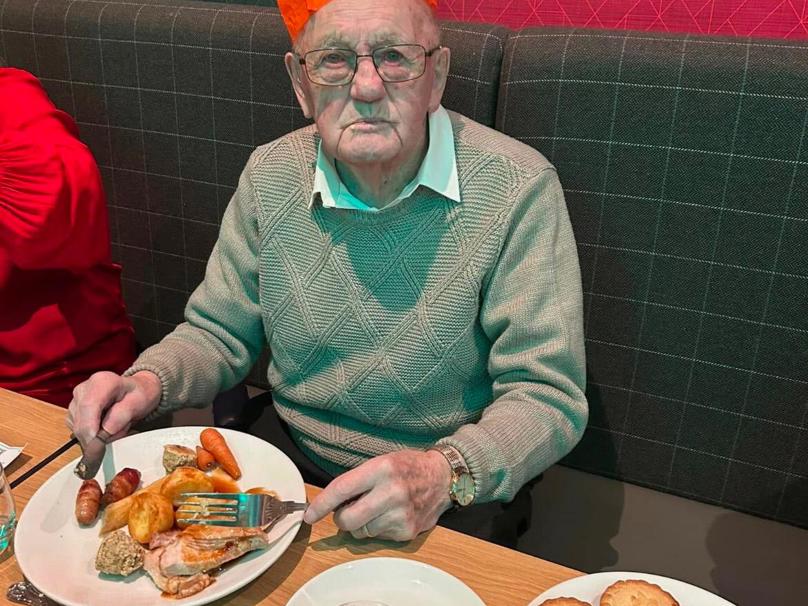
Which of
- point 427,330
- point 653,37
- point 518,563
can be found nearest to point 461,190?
point 427,330

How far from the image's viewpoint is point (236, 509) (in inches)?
35.7

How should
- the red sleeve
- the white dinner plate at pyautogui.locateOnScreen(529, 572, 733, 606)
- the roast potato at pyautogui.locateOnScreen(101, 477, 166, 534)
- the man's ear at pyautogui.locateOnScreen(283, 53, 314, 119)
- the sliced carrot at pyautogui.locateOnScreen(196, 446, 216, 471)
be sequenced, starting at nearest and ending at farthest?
the white dinner plate at pyautogui.locateOnScreen(529, 572, 733, 606), the roast potato at pyautogui.locateOnScreen(101, 477, 166, 534), the sliced carrot at pyautogui.locateOnScreen(196, 446, 216, 471), the man's ear at pyautogui.locateOnScreen(283, 53, 314, 119), the red sleeve

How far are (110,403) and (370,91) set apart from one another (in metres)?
0.60

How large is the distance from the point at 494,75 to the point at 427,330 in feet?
1.85

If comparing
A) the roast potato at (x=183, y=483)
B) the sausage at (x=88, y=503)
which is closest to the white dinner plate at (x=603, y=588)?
the roast potato at (x=183, y=483)

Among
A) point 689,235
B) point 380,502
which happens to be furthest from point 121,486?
point 689,235

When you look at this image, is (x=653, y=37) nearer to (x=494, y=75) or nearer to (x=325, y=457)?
(x=494, y=75)

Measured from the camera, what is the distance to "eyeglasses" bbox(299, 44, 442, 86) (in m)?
1.14

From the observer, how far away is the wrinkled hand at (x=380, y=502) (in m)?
0.91

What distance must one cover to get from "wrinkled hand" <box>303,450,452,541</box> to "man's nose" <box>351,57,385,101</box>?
52 centimetres

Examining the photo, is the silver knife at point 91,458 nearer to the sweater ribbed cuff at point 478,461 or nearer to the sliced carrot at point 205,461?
the sliced carrot at point 205,461

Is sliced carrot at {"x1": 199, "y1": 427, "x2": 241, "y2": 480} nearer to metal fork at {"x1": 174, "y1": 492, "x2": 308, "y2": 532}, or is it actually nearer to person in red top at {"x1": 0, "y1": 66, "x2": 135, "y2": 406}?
metal fork at {"x1": 174, "y1": 492, "x2": 308, "y2": 532}

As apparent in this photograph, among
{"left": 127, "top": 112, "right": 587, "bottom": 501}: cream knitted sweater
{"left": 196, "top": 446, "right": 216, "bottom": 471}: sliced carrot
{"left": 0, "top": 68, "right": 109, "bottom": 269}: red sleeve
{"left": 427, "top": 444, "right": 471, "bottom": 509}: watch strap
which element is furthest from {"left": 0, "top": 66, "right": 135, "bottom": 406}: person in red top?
{"left": 427, "top": 444, "right": 471, "bottom": 509}: watch strap

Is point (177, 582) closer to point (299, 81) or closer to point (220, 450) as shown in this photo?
point (220, 450)
